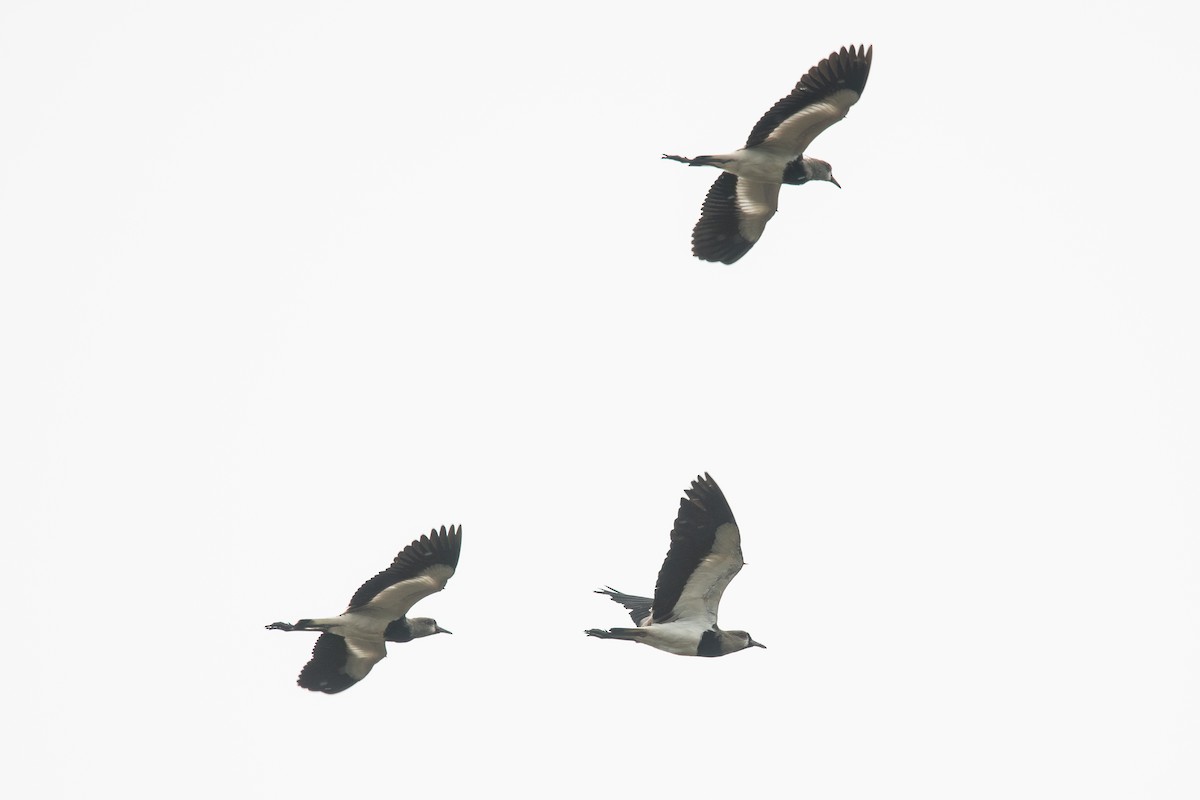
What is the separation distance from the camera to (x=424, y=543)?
25203 mm

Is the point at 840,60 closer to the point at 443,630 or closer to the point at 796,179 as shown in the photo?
the point at 796,179

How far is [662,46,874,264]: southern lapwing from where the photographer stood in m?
25.0

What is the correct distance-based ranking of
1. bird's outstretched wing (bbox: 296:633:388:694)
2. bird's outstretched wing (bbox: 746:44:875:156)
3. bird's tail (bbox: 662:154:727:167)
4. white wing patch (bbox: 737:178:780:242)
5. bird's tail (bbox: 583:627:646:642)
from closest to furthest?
bird's tail (bbox: 583:627:646:642), bird's outstretched wing (bbox: 746:44:875:156), bird's tail (bbox: 662:154:727:167), bird's outstretched wing (bbox: 296:633:388:694), white wing patch (bbox: 737:178:780:242)

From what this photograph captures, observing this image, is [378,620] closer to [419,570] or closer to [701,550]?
[419,570]

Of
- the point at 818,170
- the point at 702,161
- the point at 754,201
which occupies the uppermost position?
the point at 818,170

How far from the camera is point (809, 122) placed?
25.5 m

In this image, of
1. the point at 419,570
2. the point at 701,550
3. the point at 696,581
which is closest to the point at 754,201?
the point at 701,550

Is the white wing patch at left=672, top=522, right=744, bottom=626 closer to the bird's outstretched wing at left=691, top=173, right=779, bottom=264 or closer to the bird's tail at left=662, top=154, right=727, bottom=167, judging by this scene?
the bird's outstretched wing at left=691, top=173, right=779, bottom=264

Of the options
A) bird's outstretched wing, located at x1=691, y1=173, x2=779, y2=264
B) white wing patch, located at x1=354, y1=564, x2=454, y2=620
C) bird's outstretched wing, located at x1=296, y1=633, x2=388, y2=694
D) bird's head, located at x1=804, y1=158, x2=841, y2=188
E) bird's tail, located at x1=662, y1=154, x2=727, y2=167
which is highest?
bird's head, located at x1=804, y1=158, x2=841, y2=188

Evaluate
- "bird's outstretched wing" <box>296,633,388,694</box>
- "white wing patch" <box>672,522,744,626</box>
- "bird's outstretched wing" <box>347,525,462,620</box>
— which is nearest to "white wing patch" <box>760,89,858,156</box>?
"white wing patch" <box>672,522,744,626</box>

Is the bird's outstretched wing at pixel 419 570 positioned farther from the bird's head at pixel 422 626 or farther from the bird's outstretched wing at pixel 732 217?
the bird's outstretched wing at pixel 732 217

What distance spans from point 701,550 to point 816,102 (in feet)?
21.0

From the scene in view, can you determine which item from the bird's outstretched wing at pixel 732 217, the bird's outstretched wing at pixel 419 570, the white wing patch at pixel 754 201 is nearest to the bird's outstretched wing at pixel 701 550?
the bird's outstretched wing at pixel 419 570

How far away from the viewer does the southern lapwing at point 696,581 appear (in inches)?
935
